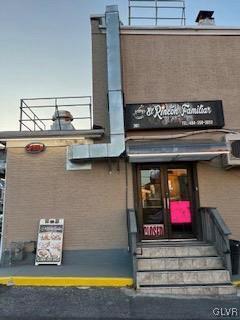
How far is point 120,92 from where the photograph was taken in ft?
31.8

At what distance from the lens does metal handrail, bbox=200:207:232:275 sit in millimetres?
7906

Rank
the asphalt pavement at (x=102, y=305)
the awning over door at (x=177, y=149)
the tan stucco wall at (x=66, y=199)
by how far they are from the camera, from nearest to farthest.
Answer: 1. the asphalt pavement at (x=102, y=305)
2. the awning over door at (x=177, y=149)
3. the tan stucco wall at (x=66, y=199)

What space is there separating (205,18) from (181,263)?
26.9ft

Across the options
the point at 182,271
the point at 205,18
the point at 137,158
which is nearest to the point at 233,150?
the point at 137,158

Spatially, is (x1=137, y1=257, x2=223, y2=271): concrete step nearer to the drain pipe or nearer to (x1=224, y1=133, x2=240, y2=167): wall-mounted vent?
(x1=224, y1=133, x2=240, y2=167): wall-mounted vent

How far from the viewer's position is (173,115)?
10133mm

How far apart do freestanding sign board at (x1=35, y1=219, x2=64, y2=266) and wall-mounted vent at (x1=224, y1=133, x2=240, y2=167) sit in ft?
16.4

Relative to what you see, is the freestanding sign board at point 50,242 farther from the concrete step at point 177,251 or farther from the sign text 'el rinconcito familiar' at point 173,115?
the sign text 'el rinconcito familiar' at point 173,115

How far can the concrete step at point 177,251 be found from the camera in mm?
8586

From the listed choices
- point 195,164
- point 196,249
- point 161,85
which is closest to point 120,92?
point 161,85

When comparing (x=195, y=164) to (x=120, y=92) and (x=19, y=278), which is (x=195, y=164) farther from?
(x=19, y=278)

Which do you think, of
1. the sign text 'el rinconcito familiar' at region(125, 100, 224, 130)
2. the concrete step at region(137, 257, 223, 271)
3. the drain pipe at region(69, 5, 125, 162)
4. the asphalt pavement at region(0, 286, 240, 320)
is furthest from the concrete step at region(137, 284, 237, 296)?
the sign text 'el rinconcito familiar' at region(125, 100, 224, 130)

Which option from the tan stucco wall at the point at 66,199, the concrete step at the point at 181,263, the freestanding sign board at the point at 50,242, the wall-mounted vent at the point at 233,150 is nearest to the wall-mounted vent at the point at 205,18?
the wall-mounted vent at the point at 233,150

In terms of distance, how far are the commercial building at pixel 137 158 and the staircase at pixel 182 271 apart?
0.44 metres
